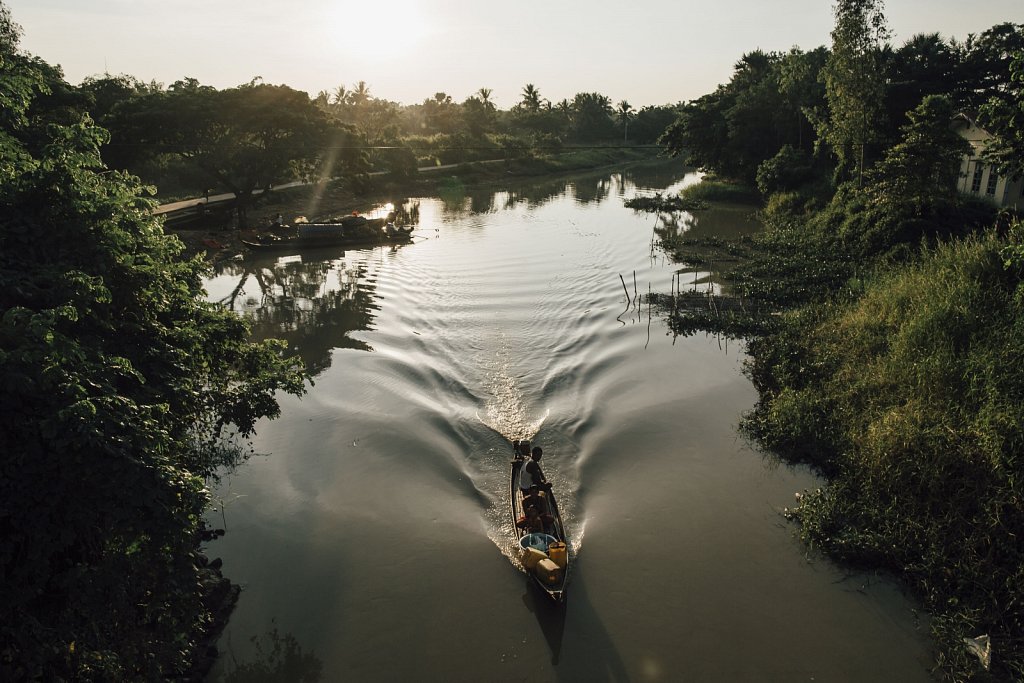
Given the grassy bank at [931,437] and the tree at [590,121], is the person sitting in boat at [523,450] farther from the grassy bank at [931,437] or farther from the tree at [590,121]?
the tree at [590,121]

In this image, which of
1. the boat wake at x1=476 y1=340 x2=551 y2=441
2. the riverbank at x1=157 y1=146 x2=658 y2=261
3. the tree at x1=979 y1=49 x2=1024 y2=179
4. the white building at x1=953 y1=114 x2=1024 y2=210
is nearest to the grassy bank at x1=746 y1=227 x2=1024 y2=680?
the tree at x1=979 y1=49 x2=1024 y2=179

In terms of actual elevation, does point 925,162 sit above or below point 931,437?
above

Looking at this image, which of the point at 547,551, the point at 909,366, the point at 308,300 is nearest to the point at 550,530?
the point at 547,551

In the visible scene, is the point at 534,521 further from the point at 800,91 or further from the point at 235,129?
the point at 800,91

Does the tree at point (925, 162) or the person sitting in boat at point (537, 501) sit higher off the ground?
the tree at point (925, 162)

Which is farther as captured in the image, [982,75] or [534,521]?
[982,75]

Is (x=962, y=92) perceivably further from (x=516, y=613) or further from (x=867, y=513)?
(x=516, y=613)

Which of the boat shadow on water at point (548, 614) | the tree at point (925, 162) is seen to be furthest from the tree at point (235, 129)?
the boat shadow on water at point (548, 614)
